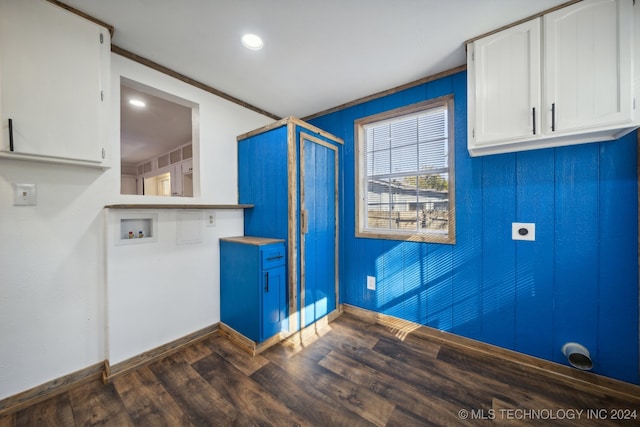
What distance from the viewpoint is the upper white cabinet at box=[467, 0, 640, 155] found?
53.9 inches

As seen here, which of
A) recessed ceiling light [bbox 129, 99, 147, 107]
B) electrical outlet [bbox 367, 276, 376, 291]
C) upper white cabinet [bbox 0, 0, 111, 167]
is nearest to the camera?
upper white cabinet [bbox 0, 0, 111, 167]

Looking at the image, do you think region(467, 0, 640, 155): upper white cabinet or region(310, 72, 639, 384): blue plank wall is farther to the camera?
region(310, 72, 639, 384): blue plank wall

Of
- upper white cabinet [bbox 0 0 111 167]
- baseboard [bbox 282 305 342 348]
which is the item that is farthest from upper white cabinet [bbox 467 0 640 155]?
upper white cabinet [bbox 0 0 111 167]

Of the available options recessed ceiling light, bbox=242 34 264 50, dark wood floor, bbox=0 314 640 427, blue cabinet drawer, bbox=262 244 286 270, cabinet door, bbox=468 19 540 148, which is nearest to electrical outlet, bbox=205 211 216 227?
blue cabinet drawer, bbox=262 244 286 270

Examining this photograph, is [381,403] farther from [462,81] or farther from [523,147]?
[462,81]

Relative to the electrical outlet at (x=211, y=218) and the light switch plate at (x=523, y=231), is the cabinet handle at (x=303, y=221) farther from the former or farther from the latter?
the light switch plate at (x=523, y=231)

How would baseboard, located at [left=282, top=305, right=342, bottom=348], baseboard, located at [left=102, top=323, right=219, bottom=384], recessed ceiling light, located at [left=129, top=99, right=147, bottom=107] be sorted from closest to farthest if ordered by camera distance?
baseboard, located at [left=102, top=323, right=219, bottom=384] < baseboard, located at [left=282, top=305, right=342, bottom=348] < recessed ceiling light, located at [left=129, top=99, right=147, bottom=107]

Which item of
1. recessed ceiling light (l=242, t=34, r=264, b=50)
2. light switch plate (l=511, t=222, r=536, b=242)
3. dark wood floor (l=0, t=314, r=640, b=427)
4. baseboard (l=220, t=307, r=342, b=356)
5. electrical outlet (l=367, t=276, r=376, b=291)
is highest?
recessed ceiling light (l=242, t=34, r=264, b=50)

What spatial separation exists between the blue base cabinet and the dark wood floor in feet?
0.79

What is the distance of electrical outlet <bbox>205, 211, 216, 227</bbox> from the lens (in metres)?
2.33

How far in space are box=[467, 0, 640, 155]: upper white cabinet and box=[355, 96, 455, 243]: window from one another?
43cm

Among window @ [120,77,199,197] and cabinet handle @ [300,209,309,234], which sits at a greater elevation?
window @ [120,77,199,197]

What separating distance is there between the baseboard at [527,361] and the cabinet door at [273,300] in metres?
1.07

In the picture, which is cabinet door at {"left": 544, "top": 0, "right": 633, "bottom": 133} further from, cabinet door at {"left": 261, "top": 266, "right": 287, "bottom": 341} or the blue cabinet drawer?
cabinet door at {"left": 261, "top": 266, "right": 287, "bottom": 341}
